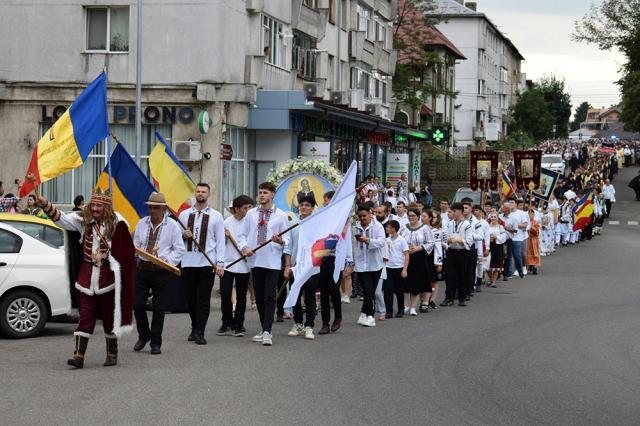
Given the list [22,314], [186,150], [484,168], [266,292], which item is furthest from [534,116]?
[22,314]

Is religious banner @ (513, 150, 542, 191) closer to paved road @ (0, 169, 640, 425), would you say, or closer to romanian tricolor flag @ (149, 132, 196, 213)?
paved road @ (0, 169, 640, 425)

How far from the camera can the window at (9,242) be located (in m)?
14.7

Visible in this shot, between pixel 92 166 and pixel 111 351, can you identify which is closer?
pixel 111 351

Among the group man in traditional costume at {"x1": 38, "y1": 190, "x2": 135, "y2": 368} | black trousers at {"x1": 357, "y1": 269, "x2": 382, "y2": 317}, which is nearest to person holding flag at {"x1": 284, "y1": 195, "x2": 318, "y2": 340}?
black trousers at {"x1": 357, "y1": 269, "x2": 382, "y2": 317}

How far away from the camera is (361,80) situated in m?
50.8

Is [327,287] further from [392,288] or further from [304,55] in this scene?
[304,55]

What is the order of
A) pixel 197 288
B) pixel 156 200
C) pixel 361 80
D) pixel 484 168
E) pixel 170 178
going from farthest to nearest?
1. pixel 361 80
2. pixel 484 168
3. pixel 170 178
4. pixel 197 288
5. pixel 156 200

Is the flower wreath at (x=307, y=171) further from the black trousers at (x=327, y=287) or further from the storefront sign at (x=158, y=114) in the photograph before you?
the storefront sign at (x=158, y=114)

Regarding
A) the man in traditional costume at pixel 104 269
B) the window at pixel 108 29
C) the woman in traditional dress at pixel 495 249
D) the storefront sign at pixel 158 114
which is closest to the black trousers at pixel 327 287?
the man in traditional costume at pixel 104 269

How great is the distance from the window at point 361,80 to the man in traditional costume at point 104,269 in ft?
124

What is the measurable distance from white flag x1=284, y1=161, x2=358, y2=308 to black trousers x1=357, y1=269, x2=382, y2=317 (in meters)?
1.30

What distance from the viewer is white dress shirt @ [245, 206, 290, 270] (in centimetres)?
1460

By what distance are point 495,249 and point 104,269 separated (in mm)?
14573

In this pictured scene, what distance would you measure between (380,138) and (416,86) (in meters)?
11.8
